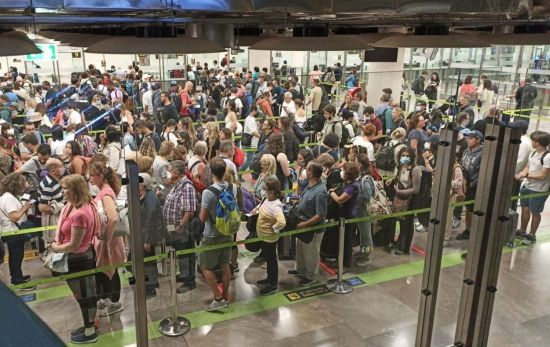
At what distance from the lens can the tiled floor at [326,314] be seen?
515 cm

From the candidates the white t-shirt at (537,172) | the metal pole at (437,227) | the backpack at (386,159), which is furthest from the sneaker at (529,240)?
the metal pole at (437,227)

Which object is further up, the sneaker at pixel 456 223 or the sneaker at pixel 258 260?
the sneaker at pixel 456 223

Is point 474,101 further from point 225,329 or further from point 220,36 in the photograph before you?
point 225,329

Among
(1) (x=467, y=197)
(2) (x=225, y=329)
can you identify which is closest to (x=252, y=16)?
(2) (x=225, y=329)

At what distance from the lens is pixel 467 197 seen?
20.2 feet

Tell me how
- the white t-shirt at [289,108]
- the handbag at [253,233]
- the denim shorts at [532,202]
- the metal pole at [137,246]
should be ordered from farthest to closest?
1. the white t-shirt at [289,108]
2. the denim shorts at [532,202]
3. the handbag at [253,233]
4. the metal pole at [137,246]

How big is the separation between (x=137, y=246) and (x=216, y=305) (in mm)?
2914

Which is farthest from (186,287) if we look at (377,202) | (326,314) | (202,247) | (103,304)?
(377,202)

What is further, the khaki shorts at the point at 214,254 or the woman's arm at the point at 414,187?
the woman's arm at the point at 414,187

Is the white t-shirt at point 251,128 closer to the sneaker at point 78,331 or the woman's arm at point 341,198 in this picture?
the woman's arm at point 341,198

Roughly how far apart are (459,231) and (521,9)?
10.1 feet

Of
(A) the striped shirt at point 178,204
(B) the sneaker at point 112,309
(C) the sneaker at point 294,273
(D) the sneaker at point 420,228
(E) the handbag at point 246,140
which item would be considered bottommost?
(C) the sneaker at point 294,273

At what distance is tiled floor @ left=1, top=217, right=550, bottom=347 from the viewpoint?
515 centimetres

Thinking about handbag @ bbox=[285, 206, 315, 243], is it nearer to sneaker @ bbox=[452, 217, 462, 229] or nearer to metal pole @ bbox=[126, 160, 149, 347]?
sneaker @ bbox=[452, 217, 462, 229]
